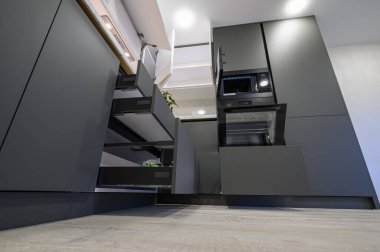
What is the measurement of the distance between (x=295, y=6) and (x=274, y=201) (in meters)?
2.13

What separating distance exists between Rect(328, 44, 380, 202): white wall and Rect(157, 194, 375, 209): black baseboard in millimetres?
863

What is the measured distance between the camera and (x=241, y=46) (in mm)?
2092

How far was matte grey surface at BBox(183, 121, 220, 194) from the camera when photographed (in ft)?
5.56

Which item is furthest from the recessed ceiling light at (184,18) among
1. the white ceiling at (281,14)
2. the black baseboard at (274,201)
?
the black baseboard at (274,201)

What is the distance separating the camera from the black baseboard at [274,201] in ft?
4.45

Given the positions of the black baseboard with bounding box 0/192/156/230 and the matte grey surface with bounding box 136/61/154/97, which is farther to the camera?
the matte grey surface with bounding box 136/61/154/97

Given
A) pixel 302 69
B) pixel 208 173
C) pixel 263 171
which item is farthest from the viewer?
pixel 302 69

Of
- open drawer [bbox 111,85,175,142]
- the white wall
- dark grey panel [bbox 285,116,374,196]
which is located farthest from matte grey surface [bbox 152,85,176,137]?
the white wall

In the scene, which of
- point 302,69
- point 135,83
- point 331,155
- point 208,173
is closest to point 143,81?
point 135,83

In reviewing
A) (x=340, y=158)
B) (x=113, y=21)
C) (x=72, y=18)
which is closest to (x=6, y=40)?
(x=72, y=18)

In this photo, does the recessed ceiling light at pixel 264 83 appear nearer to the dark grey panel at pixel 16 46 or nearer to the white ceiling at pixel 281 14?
the white ceiling at pixel 281 14

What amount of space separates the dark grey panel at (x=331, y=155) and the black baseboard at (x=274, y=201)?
0.20 ft

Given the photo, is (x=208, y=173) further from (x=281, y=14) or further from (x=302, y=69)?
(x=281, y=14)

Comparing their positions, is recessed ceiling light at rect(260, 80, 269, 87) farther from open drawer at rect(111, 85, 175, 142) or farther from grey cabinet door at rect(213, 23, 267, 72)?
open drawer at rect(111, 85, 175, 142)
